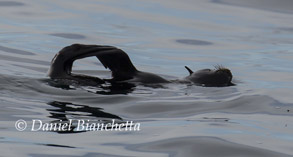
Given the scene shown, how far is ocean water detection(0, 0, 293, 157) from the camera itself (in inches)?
243

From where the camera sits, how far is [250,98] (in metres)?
8.50

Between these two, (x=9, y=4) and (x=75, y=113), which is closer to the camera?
(x=75, y=113)

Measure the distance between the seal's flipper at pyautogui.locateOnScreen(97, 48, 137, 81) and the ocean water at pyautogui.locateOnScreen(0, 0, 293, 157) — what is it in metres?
0.28

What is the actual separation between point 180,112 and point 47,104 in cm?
131

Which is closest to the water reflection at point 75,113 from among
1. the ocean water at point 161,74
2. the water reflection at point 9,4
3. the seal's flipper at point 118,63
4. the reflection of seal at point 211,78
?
the ocean water at point 161,74

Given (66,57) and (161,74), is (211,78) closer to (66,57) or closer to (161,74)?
(66,57)

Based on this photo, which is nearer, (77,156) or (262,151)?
(77,156)

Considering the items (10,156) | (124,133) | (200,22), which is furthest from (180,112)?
(200,22)

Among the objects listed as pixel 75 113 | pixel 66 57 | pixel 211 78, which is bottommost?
A: pixel 75 113

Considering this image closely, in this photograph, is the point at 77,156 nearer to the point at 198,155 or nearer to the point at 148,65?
the point at 198,155

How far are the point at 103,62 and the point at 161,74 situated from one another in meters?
2.52

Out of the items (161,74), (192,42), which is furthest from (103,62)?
(192,42)

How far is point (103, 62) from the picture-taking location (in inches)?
338

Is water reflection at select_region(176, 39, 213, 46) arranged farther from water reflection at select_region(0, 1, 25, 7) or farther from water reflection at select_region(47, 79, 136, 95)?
water reflection at select_region(47, 79, 136, 95)
